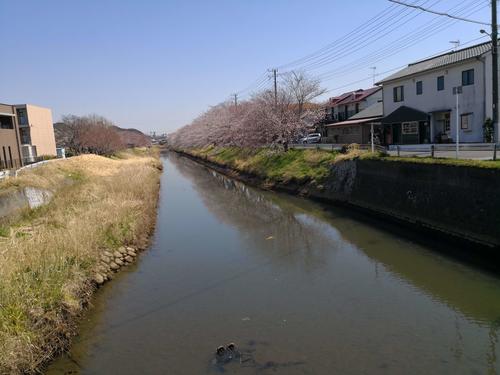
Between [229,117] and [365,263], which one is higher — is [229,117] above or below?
above

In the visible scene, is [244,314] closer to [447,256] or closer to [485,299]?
[485,299]

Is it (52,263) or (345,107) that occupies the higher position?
(345,107)

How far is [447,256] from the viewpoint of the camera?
11.6 metres

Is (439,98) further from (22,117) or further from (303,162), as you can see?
(22,117)

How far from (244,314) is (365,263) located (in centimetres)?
480

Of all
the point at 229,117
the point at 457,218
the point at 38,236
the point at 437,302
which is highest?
the point at 229,117

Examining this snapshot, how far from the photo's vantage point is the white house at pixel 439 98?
Answer: 21438 mm

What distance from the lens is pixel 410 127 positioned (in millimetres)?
26781

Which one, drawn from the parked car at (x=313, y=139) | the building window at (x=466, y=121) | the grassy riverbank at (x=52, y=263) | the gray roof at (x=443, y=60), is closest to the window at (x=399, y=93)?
the gray roof at (x=443, y=60)

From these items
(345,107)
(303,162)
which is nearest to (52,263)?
(303,162)

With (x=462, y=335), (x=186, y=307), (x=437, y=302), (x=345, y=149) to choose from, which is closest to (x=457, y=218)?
(x=437, y=302)

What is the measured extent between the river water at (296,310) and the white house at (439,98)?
37.0 feet

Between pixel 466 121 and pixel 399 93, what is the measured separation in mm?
6635

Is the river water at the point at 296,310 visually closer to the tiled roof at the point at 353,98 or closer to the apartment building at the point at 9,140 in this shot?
the apartment building at the point at 9,140
